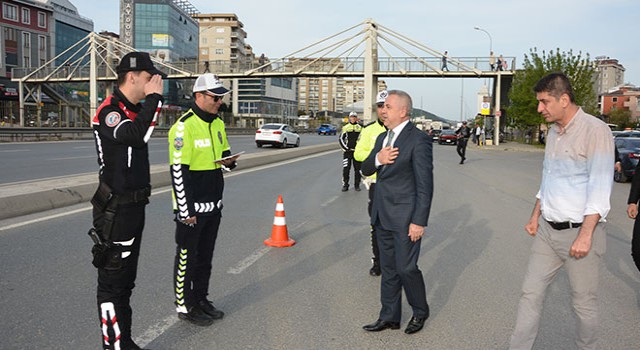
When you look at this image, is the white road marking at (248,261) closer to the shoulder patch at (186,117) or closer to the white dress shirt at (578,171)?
the shoulder patch at (186,117)

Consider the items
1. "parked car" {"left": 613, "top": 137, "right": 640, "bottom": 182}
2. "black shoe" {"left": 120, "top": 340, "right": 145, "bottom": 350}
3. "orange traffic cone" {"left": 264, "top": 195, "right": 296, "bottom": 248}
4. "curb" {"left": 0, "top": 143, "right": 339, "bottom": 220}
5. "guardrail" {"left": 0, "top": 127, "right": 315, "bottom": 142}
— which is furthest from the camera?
"guardrail" {"left": 0, "top": 127, "right": 315, "bottom": 142}

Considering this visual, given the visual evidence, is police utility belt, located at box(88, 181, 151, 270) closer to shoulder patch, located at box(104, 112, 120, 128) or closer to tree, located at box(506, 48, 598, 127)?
shoulder patch, located at box(104, 112, 120, 128)

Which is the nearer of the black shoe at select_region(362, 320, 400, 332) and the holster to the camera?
the holster

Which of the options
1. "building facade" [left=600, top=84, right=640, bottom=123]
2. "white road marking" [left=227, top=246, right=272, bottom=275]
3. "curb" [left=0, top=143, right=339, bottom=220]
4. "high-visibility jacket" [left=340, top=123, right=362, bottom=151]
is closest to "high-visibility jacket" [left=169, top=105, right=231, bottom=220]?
"white road marking" [left=227, top=246, right=272, bottom=275]

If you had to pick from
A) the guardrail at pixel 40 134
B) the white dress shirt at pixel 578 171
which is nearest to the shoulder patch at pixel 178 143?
the white dress shirt at pixel 578 171

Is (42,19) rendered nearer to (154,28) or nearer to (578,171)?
(154,28)

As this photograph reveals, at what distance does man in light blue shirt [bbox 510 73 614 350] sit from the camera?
10.6 ft

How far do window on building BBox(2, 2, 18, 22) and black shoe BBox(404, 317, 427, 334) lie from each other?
66280 millimetres

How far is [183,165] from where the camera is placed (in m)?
4.04

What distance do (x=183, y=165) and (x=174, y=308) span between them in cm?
132

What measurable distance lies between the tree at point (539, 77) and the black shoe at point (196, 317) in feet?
144

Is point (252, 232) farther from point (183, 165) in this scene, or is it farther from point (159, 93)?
point (159, 93)

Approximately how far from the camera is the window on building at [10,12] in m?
58.2

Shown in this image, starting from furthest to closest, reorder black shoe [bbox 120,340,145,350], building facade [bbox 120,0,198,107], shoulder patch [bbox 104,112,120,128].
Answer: building facade [bbox 120,0,198,107] → black shoe [bbox 120,340,145,350] → shoulder patch [bbox 104,112,120,128]
